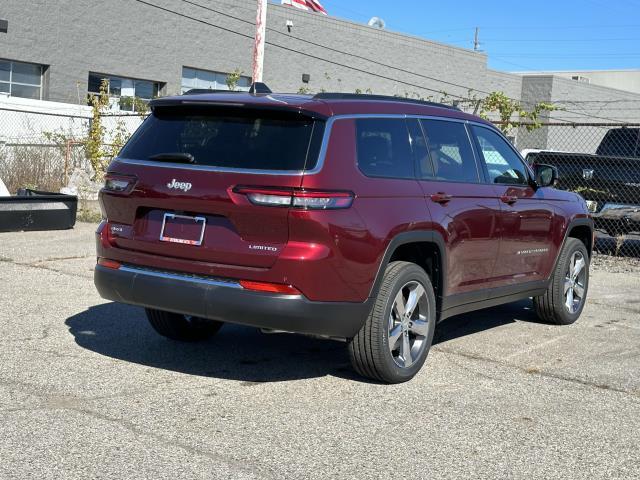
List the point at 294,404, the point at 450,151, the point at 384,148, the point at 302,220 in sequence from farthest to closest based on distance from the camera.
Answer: the point at 450,151
the point at 384,148
the point at 294,404
the point at 302,220

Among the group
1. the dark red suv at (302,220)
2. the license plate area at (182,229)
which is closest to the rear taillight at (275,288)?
the dark red suv at (302,220)

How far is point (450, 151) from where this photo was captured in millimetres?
6590

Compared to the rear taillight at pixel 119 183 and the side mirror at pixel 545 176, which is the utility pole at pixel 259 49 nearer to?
the side mirror at pixel 545 176

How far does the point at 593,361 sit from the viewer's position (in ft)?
22.4

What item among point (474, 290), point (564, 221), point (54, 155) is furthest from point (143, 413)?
A: point (54, 155)

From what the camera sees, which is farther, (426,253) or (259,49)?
(259,49)

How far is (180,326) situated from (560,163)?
8.41 meters

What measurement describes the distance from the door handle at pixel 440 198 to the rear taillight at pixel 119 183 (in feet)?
6.49

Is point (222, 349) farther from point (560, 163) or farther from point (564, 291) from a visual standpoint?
point (560, 163)

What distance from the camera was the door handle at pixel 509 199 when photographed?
274 inches

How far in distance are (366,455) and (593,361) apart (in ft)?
9.87

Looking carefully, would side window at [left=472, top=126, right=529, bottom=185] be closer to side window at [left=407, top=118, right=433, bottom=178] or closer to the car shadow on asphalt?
side window at [left=407, top=118, right=433, bottom=178]

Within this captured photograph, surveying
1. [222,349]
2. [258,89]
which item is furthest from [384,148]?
[222,349]

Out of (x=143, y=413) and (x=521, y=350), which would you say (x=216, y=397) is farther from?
(x=521, y=350)
